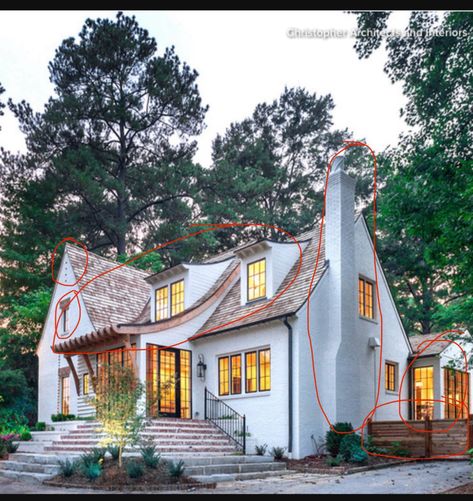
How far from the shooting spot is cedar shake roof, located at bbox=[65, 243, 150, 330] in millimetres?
22812

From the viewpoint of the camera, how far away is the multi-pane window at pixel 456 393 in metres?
22.5

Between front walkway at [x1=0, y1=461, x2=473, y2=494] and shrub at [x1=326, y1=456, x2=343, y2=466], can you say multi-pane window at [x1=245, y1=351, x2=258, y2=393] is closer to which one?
shrub at [x1=326, y1=456, x2=343, y2=466]

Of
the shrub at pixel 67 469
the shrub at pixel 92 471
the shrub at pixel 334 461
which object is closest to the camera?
the shrub at pixel 92 471

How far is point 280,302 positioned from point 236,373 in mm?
2757

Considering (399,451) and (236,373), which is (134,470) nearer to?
(236,373)

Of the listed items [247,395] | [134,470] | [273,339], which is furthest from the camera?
[247,395]

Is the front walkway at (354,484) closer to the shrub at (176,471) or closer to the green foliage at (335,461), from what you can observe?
the shrub at (176,471)

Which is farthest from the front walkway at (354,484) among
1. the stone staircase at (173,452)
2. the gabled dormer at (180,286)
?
the gabled dormer at (180,286)

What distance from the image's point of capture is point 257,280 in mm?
19484

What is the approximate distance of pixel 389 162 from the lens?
53.0ft

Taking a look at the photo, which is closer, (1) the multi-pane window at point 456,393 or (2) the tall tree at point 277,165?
(1) the multi-pane window at point 456,393

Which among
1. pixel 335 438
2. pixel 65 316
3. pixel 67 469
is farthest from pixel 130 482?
pixel 65 316

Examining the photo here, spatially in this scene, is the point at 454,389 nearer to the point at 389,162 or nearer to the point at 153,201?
the point at 389,162

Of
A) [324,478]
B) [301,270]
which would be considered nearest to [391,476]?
[324,478]
